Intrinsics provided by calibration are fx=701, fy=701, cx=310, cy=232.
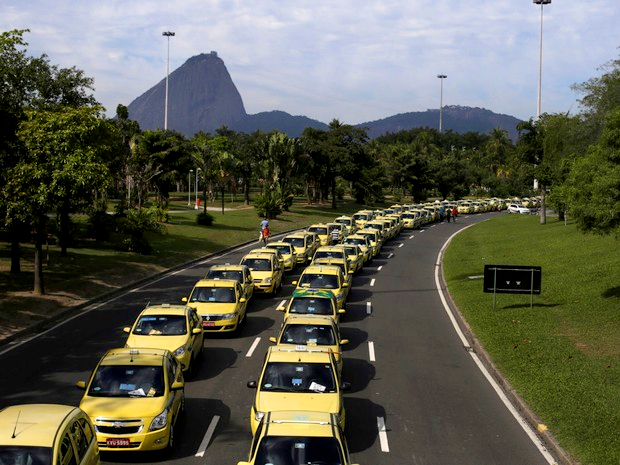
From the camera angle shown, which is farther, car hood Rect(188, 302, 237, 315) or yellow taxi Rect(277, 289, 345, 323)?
car hood Rect(188, 302, 237, 315)

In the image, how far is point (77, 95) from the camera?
38469mm

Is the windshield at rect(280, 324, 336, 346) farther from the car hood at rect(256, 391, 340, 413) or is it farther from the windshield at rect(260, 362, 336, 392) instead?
the car hood at rect(256, 391, 340, 413)

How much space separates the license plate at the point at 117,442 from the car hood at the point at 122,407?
333mm

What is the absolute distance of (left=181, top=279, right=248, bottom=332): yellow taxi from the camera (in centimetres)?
2047

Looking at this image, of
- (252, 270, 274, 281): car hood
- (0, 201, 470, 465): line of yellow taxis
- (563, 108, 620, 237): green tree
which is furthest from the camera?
(252, 270, 274, 281): car hood

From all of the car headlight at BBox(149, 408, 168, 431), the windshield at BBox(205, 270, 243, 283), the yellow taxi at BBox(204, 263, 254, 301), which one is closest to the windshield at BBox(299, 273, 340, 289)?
the yellow taxi at BBox(204, 263, 254, 301)

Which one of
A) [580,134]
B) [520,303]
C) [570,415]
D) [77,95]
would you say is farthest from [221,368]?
[580,134]

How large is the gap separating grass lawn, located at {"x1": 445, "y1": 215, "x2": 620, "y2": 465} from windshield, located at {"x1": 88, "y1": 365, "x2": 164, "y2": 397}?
718cm

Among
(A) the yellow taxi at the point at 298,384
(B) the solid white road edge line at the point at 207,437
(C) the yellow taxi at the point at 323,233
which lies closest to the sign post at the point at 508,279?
(A) the yellow taxi at the point at 298,384

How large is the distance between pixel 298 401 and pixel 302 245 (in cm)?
2576

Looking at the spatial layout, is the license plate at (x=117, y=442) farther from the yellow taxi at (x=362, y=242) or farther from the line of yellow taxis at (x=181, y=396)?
the yellow taxi at (x=362, y=242)

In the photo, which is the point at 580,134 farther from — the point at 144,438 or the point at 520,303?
the point at 144,438

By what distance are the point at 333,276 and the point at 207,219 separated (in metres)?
32.7

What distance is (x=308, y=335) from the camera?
1659cm
